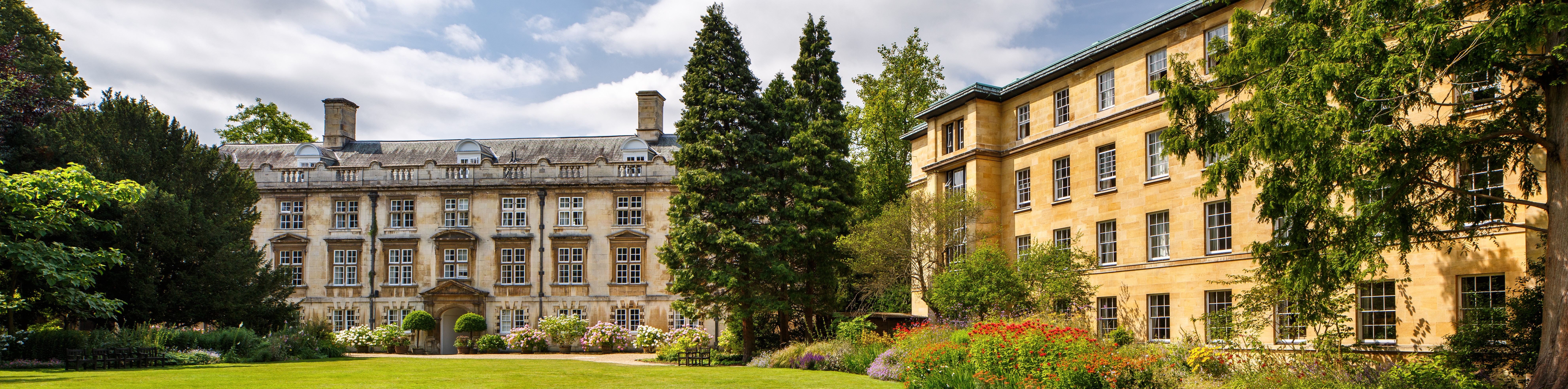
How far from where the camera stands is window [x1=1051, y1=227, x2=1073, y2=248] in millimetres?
25641

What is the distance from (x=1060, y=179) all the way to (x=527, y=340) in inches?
852

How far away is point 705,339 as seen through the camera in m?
34.4

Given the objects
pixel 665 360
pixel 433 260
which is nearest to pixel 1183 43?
pixel 665 360

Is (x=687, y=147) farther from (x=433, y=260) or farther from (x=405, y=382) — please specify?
(x=433, y=260)

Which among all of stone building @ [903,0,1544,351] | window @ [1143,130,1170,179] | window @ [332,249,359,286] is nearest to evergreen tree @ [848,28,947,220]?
stone building @ [903,0,1544,351]

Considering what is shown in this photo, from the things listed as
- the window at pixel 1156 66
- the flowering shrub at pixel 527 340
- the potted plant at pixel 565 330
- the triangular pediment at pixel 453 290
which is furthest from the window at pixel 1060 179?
the triangular pediment at pixel 453 290

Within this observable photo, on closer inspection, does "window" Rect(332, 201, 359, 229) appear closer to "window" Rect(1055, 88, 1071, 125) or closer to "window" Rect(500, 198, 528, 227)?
"window" Rect(500, 198, 528, 227)

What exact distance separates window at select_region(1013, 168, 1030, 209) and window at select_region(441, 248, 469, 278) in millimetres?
23219

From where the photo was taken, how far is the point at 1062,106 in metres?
26.5

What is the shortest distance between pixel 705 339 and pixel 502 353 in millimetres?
8387

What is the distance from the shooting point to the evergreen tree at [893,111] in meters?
37.3

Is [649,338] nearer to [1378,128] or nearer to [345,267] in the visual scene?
[345,267]

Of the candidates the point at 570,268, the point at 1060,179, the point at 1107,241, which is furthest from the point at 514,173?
the point at 1107,241

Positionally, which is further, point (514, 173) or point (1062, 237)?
point (514, 173)
